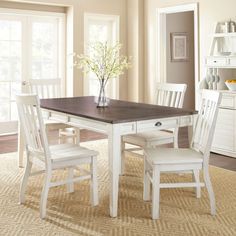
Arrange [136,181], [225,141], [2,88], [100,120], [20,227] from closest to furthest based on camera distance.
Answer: [20,227], [100,120], [136,181], [225,141], [2,88]

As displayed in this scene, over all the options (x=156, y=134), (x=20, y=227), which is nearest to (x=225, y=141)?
(x=156, y=134)

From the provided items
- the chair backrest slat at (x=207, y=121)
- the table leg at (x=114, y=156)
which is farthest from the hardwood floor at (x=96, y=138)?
the table leg at (x=114, y=156)

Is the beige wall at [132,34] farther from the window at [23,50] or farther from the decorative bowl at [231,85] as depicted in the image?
the decorative bowl at [231,85]

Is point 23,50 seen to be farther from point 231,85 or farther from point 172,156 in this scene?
point 172,156

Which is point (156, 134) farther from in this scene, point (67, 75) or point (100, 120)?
point (67, 75)

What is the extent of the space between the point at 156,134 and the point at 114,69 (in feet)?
2.62

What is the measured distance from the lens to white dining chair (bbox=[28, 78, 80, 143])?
4566mm

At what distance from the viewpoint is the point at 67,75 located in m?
7.21

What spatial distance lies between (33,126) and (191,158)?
1243mm

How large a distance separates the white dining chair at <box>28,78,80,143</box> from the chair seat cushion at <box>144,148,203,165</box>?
1410 mm

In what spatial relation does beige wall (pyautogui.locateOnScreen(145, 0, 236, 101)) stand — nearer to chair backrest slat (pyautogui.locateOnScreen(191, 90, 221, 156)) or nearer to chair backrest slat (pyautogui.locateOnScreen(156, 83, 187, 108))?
chair backrest slat (pyautogui.locateOnScreen(156, 83, 187, 108))

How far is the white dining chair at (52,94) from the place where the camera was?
15.0ft

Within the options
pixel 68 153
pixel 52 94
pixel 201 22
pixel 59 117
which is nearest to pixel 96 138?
pixel 52 94

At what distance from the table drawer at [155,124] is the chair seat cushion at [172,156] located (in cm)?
20
